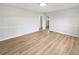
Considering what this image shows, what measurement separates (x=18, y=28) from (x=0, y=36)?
1026 mm

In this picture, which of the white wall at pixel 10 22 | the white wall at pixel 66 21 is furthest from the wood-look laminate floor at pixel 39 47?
the white wall at pixel 66 21

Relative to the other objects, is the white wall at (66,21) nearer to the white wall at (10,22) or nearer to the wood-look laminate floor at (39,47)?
the wood-look laminate floor at (39,47)

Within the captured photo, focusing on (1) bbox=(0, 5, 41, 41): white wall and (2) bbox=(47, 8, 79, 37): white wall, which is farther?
(2) bbox=(47, 8, 79, 37): white wall

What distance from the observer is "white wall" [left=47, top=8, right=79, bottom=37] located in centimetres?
403

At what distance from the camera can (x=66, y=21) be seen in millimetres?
4430

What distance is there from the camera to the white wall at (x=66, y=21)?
403 centimetres

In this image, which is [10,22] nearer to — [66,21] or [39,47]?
[39,47]

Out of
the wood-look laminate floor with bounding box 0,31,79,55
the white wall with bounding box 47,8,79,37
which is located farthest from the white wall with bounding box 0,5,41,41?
the white wall with bounding box 47,8,79,37

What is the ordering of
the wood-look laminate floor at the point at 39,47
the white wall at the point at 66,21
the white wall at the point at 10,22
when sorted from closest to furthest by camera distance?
the wood-look laminate floor at the point at 39,47
the white wall at the point at 10,22
the white wall at the point at 66,21

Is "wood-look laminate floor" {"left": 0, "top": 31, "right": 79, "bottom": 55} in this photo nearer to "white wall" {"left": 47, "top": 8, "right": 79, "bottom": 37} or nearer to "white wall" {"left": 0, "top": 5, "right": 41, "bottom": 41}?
"white wall" {"left": 0, "top": 5, "right": 41, "bottom": 41}

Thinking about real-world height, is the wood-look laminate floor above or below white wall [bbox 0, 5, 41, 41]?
below

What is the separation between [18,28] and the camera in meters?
4.25
